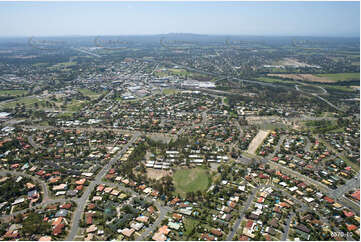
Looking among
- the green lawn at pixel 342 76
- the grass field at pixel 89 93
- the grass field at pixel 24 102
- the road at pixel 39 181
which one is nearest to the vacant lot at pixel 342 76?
the green lawn at pixel 342 76

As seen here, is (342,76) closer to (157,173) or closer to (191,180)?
(191,180)

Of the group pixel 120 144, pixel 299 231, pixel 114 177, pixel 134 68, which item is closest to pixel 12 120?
pixel 120 144

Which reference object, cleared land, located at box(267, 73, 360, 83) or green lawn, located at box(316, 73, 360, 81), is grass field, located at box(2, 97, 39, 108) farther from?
green lawn, located at box(316, 73, 360, 81)

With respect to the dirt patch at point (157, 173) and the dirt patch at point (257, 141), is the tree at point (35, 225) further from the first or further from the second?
the dirt patch at point (257, 141)

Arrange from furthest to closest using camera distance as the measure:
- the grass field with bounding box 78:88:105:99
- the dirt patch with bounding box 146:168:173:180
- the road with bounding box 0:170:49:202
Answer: the grass field with bounding box 78:88:105:99
the dirt patch with bounding box 146:168:173:180
the road with bounding box 0:170:49:202

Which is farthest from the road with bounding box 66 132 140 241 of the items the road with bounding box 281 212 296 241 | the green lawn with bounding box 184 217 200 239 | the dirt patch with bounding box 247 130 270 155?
the dirt patch with bounding box 247 130 270 155
